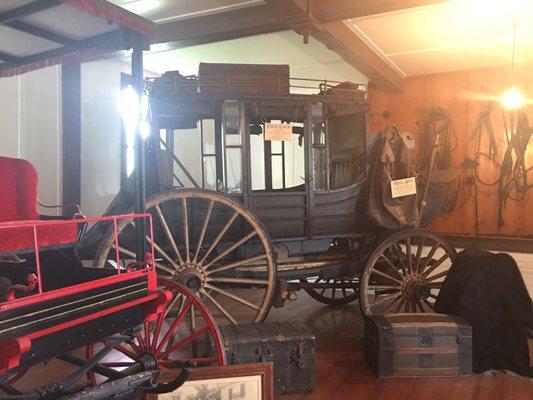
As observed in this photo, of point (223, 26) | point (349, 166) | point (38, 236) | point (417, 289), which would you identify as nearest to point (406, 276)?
point (417, 289)

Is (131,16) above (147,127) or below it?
above

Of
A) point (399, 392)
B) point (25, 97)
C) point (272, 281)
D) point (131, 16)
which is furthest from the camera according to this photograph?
point (25, 97)

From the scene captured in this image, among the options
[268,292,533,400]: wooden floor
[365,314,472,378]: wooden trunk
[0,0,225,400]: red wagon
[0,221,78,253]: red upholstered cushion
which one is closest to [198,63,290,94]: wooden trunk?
[0,0,225,400]: red wagon

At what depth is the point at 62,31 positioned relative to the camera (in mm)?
2494

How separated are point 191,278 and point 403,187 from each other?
5.66 feet

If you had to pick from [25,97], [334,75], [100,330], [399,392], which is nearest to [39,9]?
[100,330]

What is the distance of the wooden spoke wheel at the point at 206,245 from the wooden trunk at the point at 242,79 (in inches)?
34.0

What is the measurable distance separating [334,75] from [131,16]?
409cm

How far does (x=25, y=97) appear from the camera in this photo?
4.37 m

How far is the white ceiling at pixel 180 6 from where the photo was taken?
3.71 metres

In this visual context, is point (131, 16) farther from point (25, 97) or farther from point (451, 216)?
point (451, 216)

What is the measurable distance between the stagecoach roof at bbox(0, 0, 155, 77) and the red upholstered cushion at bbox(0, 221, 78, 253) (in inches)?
36.5

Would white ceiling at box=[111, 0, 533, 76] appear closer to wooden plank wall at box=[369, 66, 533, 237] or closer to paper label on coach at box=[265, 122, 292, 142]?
wooden plank wall at box=[369, 66, 533, 237]

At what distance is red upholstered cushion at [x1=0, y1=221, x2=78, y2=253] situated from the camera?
1788 millimetres
